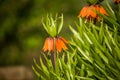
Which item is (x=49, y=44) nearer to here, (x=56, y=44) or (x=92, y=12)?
(x=56, y=44)

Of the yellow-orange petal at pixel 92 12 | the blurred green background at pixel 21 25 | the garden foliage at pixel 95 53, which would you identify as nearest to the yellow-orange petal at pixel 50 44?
the garden foliage at pixel 95 53

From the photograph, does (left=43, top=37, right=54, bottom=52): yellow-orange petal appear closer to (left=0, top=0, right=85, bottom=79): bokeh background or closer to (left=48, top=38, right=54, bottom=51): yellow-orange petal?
(left=48, top=38, right=54, bottom=51): yellow-orange petal

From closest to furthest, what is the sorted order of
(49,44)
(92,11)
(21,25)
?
1. (92,11)
2. (49,44)
3. (21,25)

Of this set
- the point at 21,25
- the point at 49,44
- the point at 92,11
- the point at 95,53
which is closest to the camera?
the point at 95,53

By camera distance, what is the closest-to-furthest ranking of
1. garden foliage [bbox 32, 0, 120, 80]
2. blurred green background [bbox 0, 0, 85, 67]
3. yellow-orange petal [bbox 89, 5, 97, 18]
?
garden foliage [bbox 32, 0, 120, 80], yellow-orange petal [bbox 89, 5, 97, 18], blurred green background [bbox 0, 0, 85, 67]

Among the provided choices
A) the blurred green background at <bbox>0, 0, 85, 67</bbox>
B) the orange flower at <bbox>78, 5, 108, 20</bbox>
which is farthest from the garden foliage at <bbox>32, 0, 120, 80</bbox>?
the blurred green background at <bbox>0, 0, 85, 67</bbox>

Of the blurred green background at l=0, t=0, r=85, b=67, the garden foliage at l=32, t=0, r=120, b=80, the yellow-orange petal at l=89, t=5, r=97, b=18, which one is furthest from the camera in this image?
the blurred green background at l=0, t=0, r=85, b=67

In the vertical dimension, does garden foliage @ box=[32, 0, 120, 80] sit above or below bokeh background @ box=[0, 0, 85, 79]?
below

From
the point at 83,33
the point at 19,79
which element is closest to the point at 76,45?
the point at 83,33

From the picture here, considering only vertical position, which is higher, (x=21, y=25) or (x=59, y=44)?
(x=21, y=25)

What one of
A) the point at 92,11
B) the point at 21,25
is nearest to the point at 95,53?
the point at 92,11
